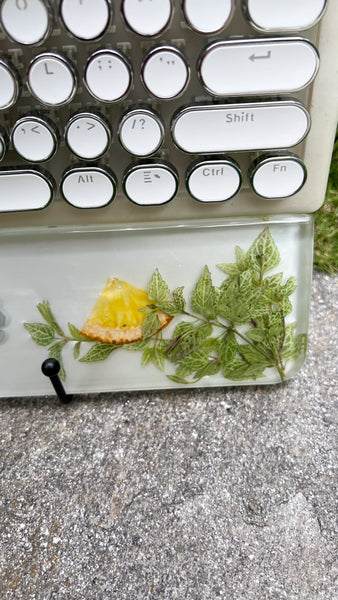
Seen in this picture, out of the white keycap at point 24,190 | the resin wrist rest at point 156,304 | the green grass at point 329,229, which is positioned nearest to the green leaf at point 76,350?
the resin wrist rest at point 156,304

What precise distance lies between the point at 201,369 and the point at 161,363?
0.09 feet

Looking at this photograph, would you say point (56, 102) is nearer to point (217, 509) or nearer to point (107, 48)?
point (107, 48)

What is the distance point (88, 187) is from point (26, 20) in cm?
8

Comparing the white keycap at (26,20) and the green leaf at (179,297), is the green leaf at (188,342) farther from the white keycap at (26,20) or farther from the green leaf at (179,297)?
the white keycap at (26,20)

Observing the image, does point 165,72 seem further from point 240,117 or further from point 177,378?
point 177,378

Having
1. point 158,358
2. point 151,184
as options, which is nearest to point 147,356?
point 158,358

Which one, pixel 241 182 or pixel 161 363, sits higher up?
pixel 241 182

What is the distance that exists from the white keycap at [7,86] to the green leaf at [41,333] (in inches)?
5.7

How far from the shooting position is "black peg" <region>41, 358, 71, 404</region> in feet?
1.06

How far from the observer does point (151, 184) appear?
270 mm

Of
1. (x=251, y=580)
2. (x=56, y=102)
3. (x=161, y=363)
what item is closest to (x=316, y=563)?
(x=251, y=580)

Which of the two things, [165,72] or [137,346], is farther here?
[137,346]

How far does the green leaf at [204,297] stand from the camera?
32cm

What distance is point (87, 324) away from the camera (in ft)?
1.10
